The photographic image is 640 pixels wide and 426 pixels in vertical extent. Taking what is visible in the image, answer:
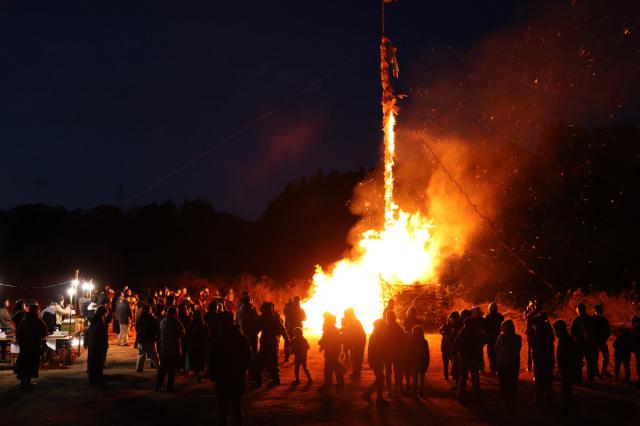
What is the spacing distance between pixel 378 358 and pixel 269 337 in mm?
2553

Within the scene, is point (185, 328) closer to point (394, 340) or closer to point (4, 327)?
point (394, 340)

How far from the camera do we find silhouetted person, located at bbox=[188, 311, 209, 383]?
1280 cm

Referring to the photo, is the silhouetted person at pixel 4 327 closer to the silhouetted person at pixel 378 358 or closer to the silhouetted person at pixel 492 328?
the silhouetted person at pixel 378 358

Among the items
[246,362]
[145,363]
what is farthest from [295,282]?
[246,362]

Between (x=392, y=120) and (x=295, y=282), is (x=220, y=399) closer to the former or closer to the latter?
(x=392, y=120)

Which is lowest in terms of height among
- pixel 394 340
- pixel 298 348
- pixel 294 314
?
pixel 298 348

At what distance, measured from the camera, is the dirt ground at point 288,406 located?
9.55m

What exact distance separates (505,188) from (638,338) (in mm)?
26675

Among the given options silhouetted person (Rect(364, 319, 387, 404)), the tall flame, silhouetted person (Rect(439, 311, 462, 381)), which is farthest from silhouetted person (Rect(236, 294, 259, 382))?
the tall flame

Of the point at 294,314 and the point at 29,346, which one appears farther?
the point at 294,314

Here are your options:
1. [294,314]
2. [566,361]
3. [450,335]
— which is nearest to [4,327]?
[294,314]

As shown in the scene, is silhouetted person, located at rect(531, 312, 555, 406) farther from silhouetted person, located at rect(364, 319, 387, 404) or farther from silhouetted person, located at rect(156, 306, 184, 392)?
silhouetted person, located at rect(156, 306, 184, 392)

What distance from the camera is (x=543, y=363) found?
10594mm

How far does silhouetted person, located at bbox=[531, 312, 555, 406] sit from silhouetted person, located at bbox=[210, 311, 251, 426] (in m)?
5.46
